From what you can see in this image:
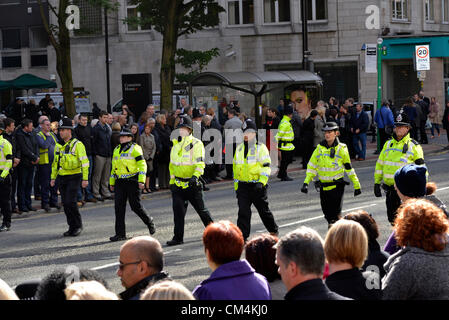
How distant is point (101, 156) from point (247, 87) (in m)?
9.26

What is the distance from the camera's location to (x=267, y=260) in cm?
579

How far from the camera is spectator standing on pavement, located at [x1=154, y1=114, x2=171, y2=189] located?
69.8 feet

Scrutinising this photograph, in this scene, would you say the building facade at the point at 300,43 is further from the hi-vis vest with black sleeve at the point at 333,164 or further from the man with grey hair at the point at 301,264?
the man with grey hair at the point at 301,264

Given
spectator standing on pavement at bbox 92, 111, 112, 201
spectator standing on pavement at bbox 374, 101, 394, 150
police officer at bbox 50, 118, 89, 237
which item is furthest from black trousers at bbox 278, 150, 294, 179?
police officer at bbox 50, 118, 89, 237

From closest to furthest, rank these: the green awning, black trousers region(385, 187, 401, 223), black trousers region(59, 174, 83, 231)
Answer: black trousers region(385, 187, 401, 223) < black trousers region(59, 174, 83, 231) < the green awning

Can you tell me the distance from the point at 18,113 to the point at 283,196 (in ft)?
53.6

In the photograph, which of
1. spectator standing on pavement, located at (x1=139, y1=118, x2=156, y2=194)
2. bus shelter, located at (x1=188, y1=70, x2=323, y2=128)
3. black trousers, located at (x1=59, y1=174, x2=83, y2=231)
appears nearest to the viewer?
black trousers, located at (x1=59, y1=174, x2=83, y2=231)

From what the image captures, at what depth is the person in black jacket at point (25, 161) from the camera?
18.2 metres

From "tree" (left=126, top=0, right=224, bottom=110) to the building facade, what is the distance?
545 inches

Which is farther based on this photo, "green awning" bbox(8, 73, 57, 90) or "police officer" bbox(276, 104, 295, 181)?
"green awning" bbox(8, 73, 57, 90)

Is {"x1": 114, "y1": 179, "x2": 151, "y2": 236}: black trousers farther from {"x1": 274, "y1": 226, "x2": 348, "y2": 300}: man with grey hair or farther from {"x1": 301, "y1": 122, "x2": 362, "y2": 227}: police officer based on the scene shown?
{"x1": 274, "y1": 226, "x2": 348, "y2": 300}: man with grey hair

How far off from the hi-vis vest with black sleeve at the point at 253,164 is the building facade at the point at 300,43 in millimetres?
29632

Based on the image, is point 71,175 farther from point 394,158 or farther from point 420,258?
point 420,258

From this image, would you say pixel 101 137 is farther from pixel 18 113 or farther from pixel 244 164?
pixel 18 113
